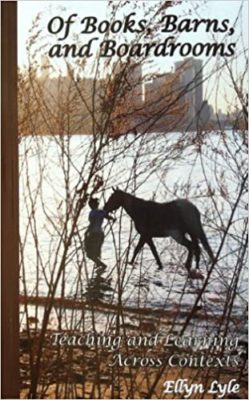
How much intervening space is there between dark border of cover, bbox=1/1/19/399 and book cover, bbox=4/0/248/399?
0.03 metres

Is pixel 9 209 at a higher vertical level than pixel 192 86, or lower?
lower

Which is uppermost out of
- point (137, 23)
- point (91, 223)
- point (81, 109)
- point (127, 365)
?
point (137, 23)

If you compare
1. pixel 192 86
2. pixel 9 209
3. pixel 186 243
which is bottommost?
pixel 186 243

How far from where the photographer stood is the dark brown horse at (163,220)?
2.36 metres

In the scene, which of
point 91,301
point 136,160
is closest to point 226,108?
point 136,160

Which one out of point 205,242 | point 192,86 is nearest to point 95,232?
point 205,242

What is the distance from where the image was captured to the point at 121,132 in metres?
2.37

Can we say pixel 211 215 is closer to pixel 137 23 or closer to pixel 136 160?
pixel 136 160

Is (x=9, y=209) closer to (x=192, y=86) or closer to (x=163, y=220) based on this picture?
(x=163, y=220)

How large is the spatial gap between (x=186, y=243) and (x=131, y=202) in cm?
26

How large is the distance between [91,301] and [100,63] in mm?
891

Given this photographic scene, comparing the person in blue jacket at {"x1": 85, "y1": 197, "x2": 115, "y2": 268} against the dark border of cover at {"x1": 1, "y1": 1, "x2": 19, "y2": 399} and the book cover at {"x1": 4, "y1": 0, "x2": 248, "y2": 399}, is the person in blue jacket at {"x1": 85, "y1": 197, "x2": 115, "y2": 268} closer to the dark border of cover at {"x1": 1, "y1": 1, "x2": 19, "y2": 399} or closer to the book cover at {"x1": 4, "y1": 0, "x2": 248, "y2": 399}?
the book cover at {"x1": 4, "y1": 0, "x2": 248, "y2": 399}

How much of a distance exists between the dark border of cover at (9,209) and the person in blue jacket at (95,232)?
27 cm

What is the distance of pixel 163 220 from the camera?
7.77ft
